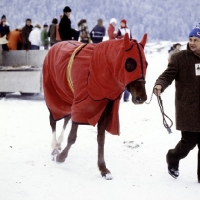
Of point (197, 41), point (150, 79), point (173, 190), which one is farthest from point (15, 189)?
point (150, 79)

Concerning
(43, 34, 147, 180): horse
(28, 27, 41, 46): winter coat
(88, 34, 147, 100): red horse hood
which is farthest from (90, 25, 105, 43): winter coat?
(88, 34, 147, 100): red horse hood

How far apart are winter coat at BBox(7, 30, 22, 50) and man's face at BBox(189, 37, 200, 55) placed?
373 inches

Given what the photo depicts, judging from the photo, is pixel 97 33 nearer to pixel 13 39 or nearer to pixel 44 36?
pixel 44 36

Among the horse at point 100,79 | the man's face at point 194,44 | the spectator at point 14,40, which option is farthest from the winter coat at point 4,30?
the man's face at point 194,44

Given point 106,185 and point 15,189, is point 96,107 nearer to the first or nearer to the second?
point 106,185

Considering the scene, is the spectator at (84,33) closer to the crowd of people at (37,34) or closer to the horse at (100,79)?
the crowd of people at (37,34)

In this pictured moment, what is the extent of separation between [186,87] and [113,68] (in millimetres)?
741

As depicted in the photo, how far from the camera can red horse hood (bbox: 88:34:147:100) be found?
380 cm

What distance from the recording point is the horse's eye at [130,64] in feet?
12.4

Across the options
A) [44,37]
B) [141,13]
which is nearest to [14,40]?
[44,37]

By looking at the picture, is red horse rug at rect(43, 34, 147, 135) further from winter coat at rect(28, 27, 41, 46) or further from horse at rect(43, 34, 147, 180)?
winter coat at rect(28, 27, 41, 46)

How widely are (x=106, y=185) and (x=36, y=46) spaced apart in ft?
32.5

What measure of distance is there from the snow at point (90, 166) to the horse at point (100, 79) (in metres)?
0.25

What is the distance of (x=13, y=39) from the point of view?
12.7m
